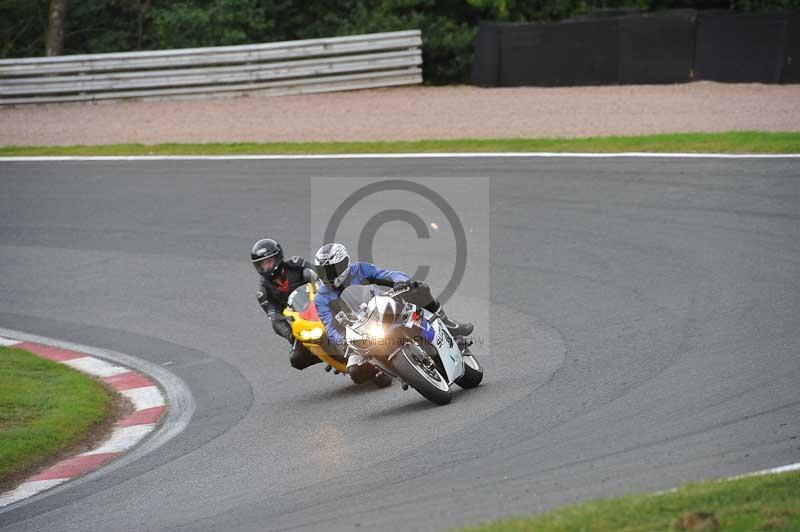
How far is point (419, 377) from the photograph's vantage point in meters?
9.21

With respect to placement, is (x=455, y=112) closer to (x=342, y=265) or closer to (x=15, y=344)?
(x=15, y=344)

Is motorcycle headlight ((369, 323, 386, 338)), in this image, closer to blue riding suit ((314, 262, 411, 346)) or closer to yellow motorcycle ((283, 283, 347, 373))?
blue riding suit ((314, 262, 411, 346))

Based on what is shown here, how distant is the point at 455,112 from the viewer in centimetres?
2347

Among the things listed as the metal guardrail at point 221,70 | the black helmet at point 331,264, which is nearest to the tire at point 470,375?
the black helmet at point 331,264

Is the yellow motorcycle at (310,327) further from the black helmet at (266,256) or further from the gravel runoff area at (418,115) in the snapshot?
the gravel runoff area at (418,115)

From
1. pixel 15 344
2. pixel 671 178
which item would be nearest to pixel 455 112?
pixel 671 178

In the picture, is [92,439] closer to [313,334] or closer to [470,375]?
[313,334]

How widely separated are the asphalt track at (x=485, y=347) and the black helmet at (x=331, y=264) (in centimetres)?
120

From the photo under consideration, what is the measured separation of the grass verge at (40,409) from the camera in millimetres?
9489

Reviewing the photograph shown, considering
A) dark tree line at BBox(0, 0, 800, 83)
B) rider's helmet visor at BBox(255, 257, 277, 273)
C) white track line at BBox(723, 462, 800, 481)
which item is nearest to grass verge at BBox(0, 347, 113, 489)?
rider's helmet visor at BBox(255, 257, 277, 273)

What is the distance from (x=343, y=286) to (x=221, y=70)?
58.3ft

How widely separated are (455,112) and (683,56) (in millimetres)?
4854

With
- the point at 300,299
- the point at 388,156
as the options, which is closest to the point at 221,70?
the point at 388,156

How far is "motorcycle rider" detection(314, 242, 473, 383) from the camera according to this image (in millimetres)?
9594
